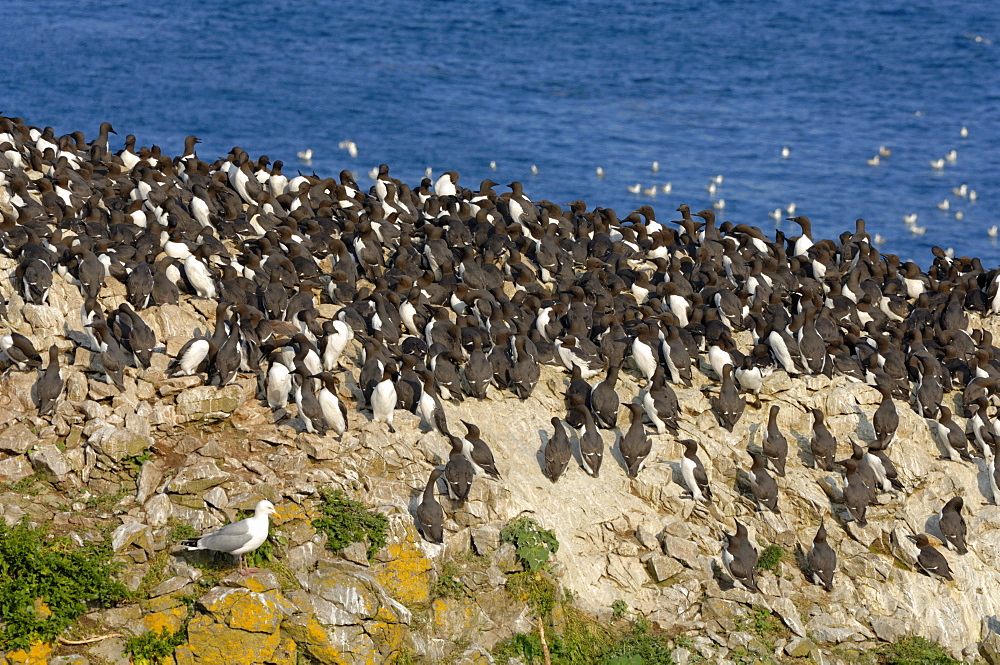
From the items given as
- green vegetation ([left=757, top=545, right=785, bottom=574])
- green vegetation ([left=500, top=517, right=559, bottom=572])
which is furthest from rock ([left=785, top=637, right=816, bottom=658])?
green vegetation ([left=500, top=517, right=559, bottom=572])

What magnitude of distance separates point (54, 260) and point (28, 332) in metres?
1.48

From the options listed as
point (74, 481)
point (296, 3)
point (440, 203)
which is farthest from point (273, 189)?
point (296, 3)

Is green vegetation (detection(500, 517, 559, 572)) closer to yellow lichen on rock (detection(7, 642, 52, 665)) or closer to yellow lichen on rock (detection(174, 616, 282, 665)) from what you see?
yellow lichen on rock (detection(174, 616, 282, 665))

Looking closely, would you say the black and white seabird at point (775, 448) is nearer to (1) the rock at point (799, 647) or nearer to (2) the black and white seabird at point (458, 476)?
(1) the rock at point (799, 647)

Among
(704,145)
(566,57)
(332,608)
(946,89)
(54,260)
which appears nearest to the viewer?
(332,608)

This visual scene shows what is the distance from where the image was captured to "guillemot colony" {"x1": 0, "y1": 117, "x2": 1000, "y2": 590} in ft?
49.6

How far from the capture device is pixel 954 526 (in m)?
15.3

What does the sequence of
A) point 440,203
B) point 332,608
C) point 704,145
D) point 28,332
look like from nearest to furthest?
point 332,608 → point 28,332 → point 440,203 → point 704,145

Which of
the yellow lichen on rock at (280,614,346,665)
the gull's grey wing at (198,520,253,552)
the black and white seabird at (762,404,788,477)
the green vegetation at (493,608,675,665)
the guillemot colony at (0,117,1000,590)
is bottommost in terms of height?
the green vegetation at (493,608,675,665)

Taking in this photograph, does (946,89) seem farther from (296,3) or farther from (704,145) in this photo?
(296,3)

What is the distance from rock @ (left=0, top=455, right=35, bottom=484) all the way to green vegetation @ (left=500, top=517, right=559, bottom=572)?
5.70 metres

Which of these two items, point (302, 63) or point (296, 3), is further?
point (296, 3)

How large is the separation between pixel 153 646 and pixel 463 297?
792 centimetres

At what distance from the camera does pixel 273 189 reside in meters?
22.8
